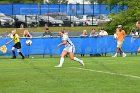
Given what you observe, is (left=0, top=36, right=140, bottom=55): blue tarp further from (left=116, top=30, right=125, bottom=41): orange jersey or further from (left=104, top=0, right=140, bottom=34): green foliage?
(left=104, top=0, right=140, bottom=34): green foliage

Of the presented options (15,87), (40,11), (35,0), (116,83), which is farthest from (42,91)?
(35,0)

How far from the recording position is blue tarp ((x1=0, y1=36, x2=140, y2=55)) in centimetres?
3312

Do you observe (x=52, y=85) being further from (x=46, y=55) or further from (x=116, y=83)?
(x=46, y=55)

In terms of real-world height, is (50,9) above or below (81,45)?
above

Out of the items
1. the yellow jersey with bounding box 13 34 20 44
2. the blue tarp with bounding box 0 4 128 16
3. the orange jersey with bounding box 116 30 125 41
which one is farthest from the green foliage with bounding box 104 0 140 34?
the blue tarp with bounding box 0 4 128 16

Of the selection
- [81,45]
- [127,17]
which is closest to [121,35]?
[81,45]

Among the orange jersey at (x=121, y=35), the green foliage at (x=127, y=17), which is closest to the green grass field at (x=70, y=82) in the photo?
the orange jersey at (x=121, y=35)

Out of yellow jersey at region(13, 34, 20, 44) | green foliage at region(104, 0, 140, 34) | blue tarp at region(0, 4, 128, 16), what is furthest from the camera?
blue tarp at region(0, 4, 128, 16)

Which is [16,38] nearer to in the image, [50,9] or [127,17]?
[127,17]

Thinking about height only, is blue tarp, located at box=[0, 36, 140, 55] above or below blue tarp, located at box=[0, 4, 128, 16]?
below

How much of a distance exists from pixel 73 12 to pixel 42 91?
59.3m

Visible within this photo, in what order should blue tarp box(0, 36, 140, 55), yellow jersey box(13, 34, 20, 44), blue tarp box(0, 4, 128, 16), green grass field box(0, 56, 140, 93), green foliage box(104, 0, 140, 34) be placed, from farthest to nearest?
blue tarp box(0, 4, 128, 16)
green foliage box(104, 0, 140, 34)
blue tarp box(0, 36, 140, 55)
yellow jersey box(13, 34, 20, 44)
green grass field box(0, 56, 140, 93)

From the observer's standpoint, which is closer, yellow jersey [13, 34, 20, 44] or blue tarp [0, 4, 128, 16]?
yellow jersey [13, 34, 20, 44]

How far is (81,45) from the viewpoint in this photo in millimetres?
33969
